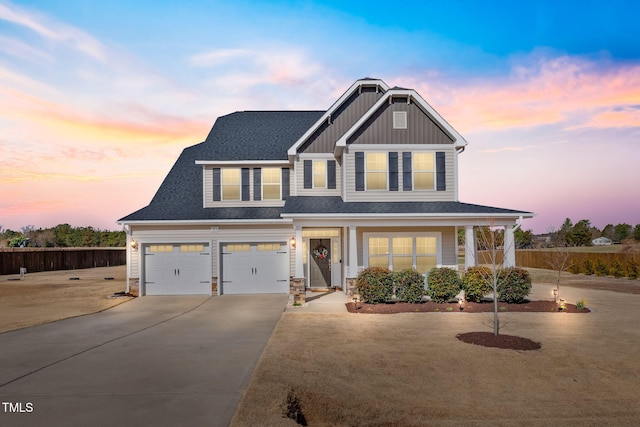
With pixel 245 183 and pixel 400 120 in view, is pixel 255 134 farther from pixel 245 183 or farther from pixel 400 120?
pixel 400 120

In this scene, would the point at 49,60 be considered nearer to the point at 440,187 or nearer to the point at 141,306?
the point at 141,306

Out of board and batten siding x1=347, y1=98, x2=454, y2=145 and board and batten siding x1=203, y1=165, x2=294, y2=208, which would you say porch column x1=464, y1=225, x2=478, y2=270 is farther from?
board and batten siding x1=203, y1=165, x2=294, y2=208

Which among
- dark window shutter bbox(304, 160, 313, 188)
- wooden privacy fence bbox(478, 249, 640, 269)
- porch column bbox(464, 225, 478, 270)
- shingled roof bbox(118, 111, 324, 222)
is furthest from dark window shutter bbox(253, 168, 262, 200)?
wooden privacy fence bbox(478, 249, 640, 269)

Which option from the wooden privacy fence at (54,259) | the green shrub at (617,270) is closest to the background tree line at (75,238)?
the wooden privacy fence at (54,259)

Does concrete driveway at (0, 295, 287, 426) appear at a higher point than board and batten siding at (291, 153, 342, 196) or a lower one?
lower

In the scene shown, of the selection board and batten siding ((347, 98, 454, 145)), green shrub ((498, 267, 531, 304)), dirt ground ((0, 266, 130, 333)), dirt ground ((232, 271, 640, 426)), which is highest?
board and batten siding ((347, 98, 454, 145))

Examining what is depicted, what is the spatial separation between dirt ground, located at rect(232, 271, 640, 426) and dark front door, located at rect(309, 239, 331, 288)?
8973 mm

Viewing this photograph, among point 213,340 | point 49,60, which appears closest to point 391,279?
point 213,340

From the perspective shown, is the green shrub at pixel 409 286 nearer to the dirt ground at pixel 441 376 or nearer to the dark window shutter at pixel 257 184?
the dirt ground at pixel 441 376

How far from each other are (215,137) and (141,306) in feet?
34.5

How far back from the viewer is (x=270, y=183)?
24.2 meters

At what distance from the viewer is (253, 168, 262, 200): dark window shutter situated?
2412 cm

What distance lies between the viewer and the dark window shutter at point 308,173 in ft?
76.8

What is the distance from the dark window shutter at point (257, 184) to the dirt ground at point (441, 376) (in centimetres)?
1037
